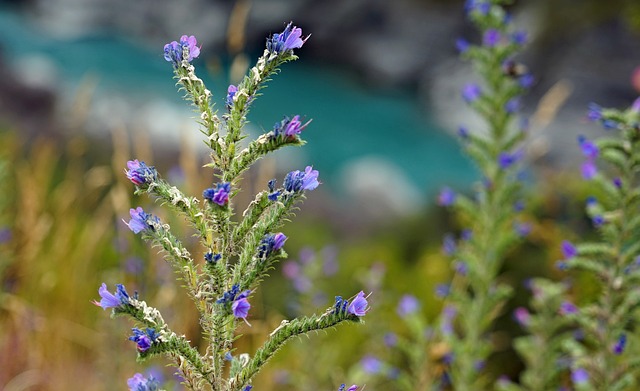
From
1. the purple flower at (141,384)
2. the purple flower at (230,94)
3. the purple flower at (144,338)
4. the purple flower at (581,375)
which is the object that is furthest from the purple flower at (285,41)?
the purple flower at (581,375)

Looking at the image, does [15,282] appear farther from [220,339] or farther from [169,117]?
[169,117]

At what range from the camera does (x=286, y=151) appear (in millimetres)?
18266

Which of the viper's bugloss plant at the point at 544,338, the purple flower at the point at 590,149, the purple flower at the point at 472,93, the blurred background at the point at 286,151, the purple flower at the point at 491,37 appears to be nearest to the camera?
the purple flower at the point at 590,149

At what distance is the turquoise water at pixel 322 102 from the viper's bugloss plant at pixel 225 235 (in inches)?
650

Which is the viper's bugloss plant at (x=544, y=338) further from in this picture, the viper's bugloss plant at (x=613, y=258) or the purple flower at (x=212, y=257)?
the purple flower at (x=212, y=257)

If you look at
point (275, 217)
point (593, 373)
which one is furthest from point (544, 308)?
point (275, 217)

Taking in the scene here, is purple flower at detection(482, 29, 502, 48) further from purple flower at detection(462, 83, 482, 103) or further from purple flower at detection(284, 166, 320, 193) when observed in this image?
purple flower at detection(284, 166, 320, 193)

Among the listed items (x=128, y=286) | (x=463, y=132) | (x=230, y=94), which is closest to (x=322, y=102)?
(x=128, y=286)

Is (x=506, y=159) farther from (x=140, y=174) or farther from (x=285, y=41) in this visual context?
(x=140, y=174)

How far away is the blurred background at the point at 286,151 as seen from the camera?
185 inches

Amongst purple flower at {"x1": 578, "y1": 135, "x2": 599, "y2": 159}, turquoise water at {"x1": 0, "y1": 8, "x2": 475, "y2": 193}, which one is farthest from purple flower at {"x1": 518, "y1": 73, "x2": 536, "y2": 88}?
turquoise water at {"x1": 0, "y1": 8, "x2": 475, "y2": 193}

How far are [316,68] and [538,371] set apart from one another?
25.3m

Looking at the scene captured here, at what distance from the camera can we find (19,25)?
30.7 m

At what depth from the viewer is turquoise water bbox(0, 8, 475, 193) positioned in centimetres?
2080
